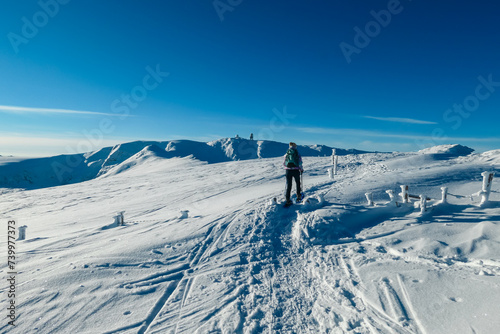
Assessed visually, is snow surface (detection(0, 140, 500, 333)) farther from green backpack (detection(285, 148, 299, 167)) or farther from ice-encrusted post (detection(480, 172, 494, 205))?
green backpack (detection(285, 148, 299, 167))

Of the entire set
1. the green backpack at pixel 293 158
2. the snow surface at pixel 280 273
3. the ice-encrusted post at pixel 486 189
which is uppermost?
the green backpack at pixel 293 158

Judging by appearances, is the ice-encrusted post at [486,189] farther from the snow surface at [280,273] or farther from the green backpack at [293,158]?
the green backpack at [293,158]

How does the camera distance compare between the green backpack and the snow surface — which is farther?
the green backpack

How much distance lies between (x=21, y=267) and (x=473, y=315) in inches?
389

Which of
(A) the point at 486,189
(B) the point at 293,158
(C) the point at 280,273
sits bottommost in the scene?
(C) the point at 280,273

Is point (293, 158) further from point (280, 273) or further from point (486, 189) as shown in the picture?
point (486, 189)

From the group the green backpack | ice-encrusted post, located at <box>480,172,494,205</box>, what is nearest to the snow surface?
ice-encrusted post, located at <box>480,172,494,205</box>

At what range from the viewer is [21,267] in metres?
6.25

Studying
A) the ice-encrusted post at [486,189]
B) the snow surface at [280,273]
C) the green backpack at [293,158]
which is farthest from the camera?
the green backpack at [293,158]

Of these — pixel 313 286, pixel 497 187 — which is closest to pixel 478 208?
pixel 497 187

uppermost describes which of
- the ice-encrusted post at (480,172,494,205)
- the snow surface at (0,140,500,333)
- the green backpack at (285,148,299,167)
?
the green backpack at (285,148,299,167)

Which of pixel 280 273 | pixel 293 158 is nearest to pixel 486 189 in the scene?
pixel 293 158

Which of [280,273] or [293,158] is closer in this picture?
[280,273]

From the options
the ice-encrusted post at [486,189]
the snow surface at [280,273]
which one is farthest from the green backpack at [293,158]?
the ice-encrusted post at [486,189]
